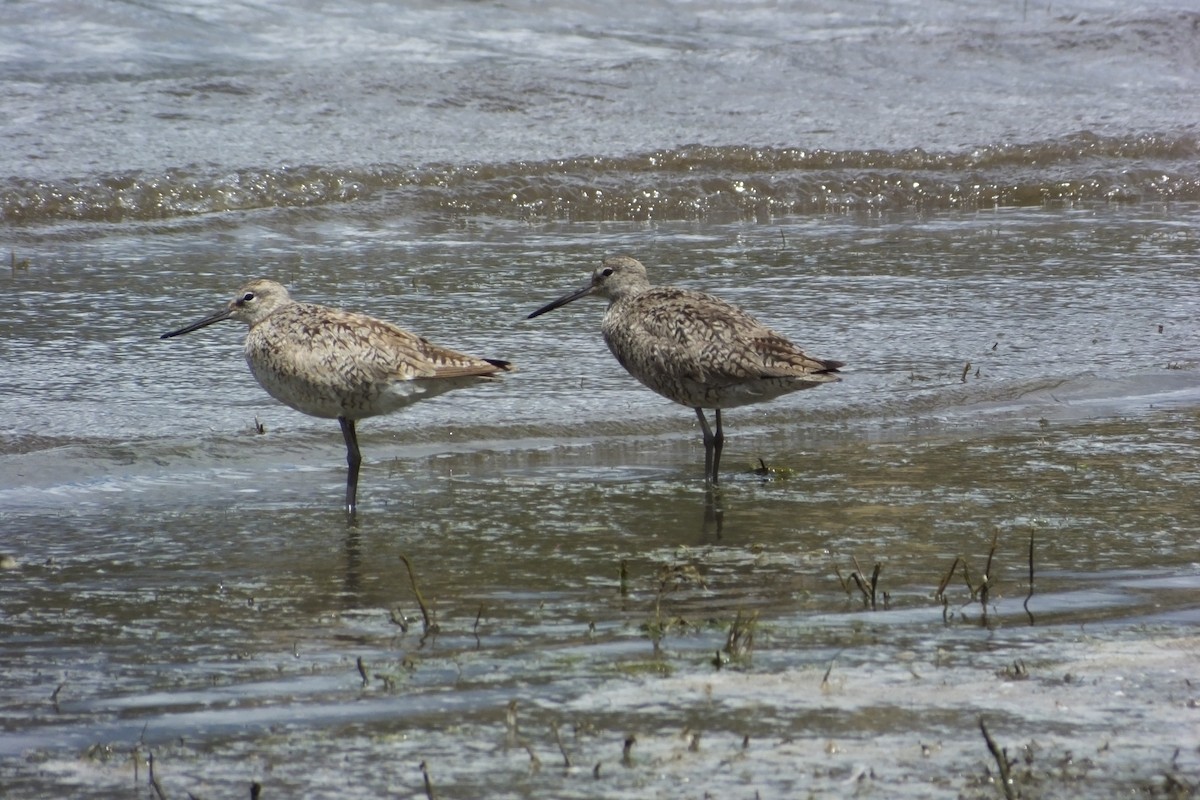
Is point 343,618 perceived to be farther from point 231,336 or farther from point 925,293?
point 925,293

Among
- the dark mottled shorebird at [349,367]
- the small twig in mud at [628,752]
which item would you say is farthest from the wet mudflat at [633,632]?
the dark mottled shorebird at [349,367]

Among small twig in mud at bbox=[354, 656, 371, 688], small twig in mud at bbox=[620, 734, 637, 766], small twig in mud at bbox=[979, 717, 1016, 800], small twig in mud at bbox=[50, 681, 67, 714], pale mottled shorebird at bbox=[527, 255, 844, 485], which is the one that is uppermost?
pale mottled shorebird at bbox=[527, 255, 844, 485]

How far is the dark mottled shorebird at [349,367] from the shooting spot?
6094 millimetres

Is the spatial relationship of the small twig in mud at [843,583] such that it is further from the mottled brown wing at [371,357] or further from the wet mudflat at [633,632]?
the mottled brown wing at [371,357]

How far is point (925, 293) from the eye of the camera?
8.98m

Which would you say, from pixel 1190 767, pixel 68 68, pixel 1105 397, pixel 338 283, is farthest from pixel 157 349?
pixel 68 68

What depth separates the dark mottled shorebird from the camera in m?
6.09

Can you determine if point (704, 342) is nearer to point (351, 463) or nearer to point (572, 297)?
point (572, 297)

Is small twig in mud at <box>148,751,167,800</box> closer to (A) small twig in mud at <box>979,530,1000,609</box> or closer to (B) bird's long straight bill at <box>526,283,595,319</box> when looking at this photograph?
(A) small twig in mud at <box>979,530,1000,609</box>

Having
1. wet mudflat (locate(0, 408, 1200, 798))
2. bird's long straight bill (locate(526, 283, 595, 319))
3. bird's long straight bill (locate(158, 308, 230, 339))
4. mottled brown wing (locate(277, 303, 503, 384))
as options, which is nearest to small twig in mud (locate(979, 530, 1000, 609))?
wet mudflat (locate(0, 408, 1200, 798))

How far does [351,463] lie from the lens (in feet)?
19.3

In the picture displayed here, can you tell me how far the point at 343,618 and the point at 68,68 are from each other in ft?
33.7

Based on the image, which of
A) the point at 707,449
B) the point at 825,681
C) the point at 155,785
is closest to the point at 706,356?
the point at 707,449

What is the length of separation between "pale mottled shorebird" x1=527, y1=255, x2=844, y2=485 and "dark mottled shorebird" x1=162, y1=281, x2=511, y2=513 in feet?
2.41
